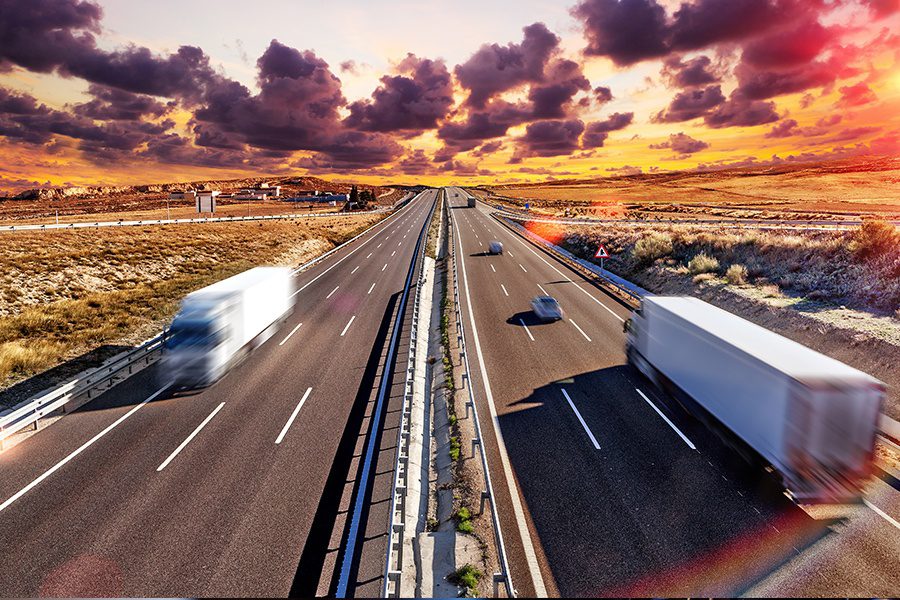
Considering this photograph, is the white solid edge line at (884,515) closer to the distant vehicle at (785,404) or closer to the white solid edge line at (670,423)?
the distant vehicle at (785,404)

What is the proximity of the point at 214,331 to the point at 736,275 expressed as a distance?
89.5ft

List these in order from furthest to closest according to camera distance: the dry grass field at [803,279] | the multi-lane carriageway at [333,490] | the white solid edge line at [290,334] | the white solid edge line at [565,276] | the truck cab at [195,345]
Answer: the white solid edge line at [565,276] → the white solid edge line at [290,334] → the dry grass field at [803,279] → the truck cab at [195,345] → the multi-lane carriageway at [333,490]

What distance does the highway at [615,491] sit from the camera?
310 inches

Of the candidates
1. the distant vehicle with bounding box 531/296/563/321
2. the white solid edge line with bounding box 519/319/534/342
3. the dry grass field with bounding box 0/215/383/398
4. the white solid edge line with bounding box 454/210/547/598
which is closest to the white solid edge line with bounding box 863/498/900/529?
the white solid edge line with bounding box 454/210/547/598

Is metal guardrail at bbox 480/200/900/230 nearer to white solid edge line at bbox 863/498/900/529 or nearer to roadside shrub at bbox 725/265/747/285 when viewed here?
roadside shrub at bbox 725/265/747/285

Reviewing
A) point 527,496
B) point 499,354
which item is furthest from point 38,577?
point 499,354

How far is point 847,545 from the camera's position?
8461 millimetres

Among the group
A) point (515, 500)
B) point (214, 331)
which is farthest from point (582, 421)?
point (214, 331)

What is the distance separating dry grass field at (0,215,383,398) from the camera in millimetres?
18922

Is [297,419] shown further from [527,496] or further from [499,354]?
[499,354]

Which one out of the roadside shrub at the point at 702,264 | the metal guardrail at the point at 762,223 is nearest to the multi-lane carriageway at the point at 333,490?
the roadside shrub at the point at 702,264

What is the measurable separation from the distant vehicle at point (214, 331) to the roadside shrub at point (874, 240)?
2999 cm

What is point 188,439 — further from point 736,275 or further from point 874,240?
point 874,240

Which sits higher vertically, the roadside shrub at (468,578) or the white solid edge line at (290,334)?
the white solid edge line at (290,334)
